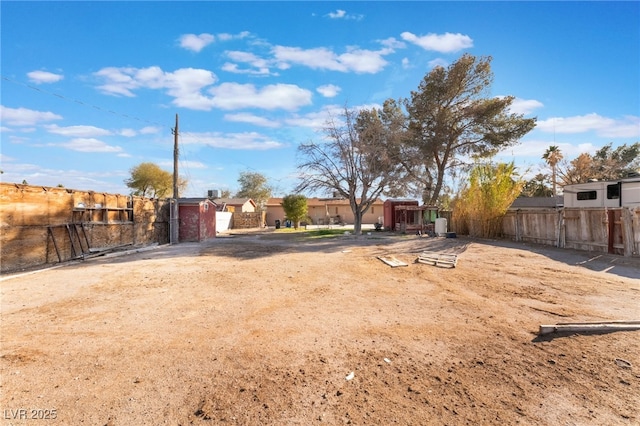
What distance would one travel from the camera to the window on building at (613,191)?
16.5 meters

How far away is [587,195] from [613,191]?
155cm

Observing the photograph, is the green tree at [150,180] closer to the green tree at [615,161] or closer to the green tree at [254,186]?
the green tree at [254,186]

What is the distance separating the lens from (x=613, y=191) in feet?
54.8

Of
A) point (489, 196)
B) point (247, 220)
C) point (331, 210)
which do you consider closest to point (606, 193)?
point (489, 196)

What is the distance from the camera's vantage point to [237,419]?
2.65m

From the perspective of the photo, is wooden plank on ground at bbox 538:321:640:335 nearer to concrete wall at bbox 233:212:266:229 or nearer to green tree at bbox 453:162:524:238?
green tree at bbox 453:162:524:238

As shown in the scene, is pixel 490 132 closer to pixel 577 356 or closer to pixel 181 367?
pixel 577 356

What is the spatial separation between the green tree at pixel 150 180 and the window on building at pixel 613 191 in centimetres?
4347

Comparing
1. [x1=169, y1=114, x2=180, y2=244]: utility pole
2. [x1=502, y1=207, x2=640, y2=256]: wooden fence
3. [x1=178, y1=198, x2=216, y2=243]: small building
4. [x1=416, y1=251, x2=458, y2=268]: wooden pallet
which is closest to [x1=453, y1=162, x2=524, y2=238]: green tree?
[x1=502, y1=207, x2=640, y2=256]: wooden fence

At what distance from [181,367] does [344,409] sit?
198 cm

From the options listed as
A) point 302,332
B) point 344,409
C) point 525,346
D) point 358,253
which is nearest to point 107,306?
point 302,332

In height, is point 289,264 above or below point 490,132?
below

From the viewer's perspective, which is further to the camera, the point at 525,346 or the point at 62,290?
the point at 62,290

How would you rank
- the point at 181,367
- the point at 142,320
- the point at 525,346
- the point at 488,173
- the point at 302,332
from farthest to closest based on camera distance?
the point at 488,173, the point at 142,320, the point at 302,332, the point at 525,346, the point at 181,367
